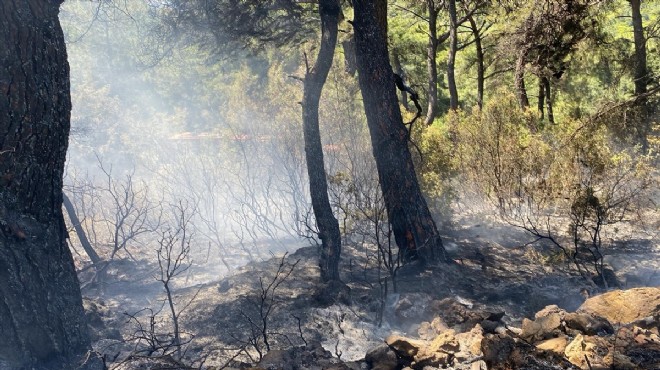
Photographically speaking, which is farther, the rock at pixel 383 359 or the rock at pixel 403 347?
the rock at pixel 403 347

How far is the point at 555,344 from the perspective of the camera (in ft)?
14.7

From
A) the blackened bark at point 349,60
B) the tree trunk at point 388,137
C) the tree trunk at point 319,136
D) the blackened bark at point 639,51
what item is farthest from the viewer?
the blackened bark at point 349,60

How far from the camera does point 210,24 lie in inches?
368

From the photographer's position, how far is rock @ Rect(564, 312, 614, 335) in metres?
4.76

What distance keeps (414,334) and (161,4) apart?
6225 millimetres

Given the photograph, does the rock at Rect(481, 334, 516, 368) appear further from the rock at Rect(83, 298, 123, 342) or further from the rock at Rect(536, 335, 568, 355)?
the rock at Rect(83, 298, 123, 342)

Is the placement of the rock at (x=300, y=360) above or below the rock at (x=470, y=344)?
above

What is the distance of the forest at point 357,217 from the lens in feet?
16.1

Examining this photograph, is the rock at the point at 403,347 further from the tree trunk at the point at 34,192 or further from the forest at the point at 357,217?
the tree trunk at the point at 34,192

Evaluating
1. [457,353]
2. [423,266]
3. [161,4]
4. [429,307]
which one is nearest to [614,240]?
[423,266]

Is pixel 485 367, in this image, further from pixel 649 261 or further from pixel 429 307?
pixel 649 261

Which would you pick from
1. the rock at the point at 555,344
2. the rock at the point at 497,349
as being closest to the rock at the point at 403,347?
the rock at the point at 497,349

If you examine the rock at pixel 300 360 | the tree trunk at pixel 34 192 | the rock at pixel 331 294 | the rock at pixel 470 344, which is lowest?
the rock at pixel 331 294

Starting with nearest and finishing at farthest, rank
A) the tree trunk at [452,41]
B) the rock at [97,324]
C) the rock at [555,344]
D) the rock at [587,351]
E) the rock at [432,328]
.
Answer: the rock at [587,351] < the rock at [555,344] < the rock at [432,328] < the rock at [97,324] < the tree trunk at [452,41]
